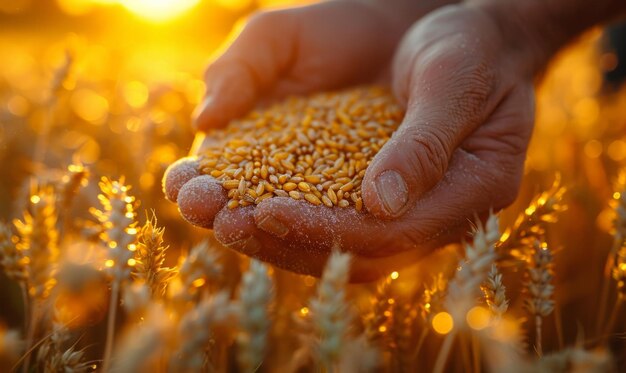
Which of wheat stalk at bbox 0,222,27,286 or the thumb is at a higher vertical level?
wheat stalk at bbox 0,222,27,286

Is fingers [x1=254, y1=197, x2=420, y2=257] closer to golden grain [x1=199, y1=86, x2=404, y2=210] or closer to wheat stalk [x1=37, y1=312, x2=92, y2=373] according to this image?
golden grain [x1=199, y1=86, x2=404, y2=210]

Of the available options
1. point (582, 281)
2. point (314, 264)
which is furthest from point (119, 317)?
point (582, 281)

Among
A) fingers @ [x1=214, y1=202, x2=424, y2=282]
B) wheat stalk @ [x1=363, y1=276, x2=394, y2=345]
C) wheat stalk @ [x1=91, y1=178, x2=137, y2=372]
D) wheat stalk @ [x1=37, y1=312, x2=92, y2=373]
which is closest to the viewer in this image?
wheat stalk @ [x1=91, y1=178, x2=137, y2=372]

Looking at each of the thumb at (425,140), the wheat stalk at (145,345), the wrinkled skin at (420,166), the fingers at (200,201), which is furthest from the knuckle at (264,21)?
the wheat stalk at (145,345)

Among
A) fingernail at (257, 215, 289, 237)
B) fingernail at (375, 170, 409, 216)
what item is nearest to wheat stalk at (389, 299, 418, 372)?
fingernail at (375, 170, 409, 216)

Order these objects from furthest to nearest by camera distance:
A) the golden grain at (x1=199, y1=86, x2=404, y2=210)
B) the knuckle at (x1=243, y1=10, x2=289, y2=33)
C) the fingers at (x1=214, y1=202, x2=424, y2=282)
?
the knuckle at (x1=243, y1=10, x2=289, y2=33), the golden grain at (x1=199, y1=86, x2=404, y2=210), the fingers at (x1=214, y1=202, x2=424, y2=282)

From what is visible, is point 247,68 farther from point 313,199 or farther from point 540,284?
point 540,284

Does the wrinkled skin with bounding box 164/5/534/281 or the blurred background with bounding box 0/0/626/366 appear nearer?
the wrinkled skin with bounding box 164/5/534/281
